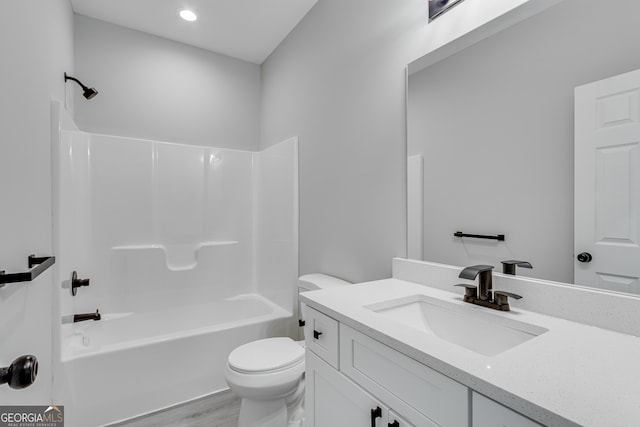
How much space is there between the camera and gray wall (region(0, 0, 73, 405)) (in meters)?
0.97

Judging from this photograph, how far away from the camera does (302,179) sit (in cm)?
235

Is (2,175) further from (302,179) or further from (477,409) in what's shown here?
(302,179)

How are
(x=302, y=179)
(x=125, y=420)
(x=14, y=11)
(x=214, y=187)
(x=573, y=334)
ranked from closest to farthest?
1. (x=573, y=334)
2. (x=14, y=11)
3. (x=125, y=420)
4. (x=302, y=179)
5. (x=214, y=187)

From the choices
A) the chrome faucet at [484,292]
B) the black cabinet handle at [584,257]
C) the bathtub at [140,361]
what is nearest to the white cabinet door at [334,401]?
the chrome faucet at [484,292]

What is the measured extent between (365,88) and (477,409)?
1.58m

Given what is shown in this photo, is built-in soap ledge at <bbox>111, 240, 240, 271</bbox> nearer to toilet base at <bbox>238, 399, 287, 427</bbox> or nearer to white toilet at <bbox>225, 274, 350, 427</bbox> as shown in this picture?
white toilet at <bbox>225, 274, 350, 427</bbox>

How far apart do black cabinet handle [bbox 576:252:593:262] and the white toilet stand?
1.06m

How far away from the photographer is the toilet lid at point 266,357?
1.54m

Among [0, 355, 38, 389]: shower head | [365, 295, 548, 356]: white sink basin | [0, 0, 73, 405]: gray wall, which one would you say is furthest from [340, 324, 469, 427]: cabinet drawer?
[0, 0, 73, 405]: gray wall

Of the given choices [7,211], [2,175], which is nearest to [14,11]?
[2,175]

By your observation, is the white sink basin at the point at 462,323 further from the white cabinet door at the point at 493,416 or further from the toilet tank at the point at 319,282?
the toilet tank at the point at 319,282

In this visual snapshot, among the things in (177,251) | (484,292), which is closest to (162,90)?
(177,251)

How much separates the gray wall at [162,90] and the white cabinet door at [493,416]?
288 centimetres

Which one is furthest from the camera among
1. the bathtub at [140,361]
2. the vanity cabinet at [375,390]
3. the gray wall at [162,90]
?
the gray wall at [162,90]
